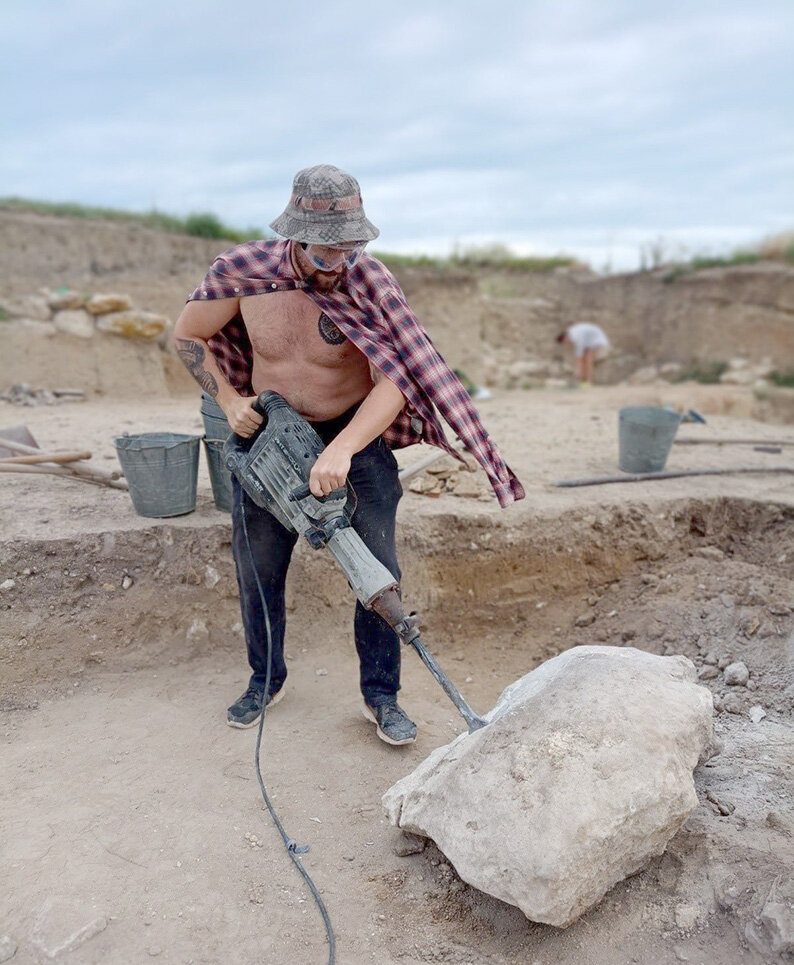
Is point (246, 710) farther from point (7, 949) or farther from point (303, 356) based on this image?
point (303, 356)

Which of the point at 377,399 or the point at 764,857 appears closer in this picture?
the point at 764,857

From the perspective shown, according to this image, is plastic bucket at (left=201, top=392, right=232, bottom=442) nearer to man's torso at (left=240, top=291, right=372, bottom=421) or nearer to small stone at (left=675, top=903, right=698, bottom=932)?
man's torso at (left=240, top=291, right=372, bottom=421)

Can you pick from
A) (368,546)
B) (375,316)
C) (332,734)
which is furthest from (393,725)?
(375,316)

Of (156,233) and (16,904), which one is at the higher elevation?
(156,233)

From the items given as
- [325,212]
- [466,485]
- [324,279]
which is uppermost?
[325,212]

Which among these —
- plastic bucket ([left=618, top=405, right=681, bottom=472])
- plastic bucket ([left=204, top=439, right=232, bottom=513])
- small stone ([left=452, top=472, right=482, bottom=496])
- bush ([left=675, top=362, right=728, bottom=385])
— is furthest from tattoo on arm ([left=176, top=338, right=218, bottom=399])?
bush ([left=675, top=362, right=728, bottom=385])

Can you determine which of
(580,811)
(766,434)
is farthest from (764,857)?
(766,434)

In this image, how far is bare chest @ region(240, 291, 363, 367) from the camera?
278 centimetres

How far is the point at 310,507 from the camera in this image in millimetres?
2662

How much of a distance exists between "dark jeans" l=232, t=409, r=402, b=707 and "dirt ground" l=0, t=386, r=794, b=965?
0.32 meters

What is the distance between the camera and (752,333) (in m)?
13.7

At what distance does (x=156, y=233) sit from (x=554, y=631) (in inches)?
344

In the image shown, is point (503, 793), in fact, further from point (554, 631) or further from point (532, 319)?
point (532, 319)

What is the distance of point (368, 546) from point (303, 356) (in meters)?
0.75
